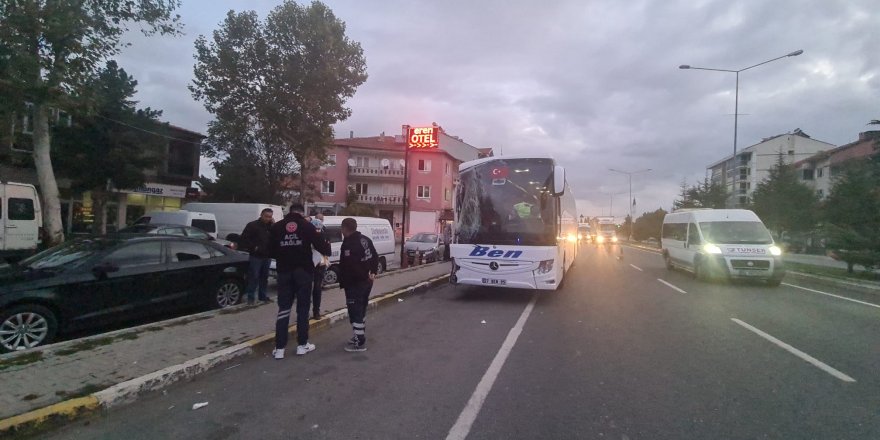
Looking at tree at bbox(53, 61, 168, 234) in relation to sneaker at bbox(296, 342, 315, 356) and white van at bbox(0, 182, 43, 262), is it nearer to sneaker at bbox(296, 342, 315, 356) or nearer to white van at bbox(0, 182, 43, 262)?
white van at bbox(0, 182, 43, 262)

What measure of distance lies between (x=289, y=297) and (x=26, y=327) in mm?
3195

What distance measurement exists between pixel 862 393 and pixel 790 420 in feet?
4.87

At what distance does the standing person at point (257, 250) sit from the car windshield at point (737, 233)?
12.9m

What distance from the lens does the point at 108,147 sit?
22500 millimetres

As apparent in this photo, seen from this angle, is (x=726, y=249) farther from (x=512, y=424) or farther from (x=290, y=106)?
(x=290, y=106)

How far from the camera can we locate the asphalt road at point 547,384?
3.95m

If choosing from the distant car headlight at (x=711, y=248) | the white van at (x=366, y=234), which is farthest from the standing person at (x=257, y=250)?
the distant car headlight at (x=711, y=248)

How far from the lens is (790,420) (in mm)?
4164

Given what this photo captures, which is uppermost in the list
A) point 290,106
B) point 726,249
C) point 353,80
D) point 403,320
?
point 353,80

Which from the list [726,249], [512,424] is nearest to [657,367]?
[512,424]

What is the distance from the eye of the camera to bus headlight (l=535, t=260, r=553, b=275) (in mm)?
10062

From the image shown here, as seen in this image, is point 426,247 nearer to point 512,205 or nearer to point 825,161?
point 512,205

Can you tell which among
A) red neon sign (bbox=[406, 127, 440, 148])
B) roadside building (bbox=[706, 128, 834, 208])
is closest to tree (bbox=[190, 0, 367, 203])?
red neon sign (bbox=[406, 127, 440, 148])

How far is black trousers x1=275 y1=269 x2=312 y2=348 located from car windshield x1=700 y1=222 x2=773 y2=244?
13107 millimetres
